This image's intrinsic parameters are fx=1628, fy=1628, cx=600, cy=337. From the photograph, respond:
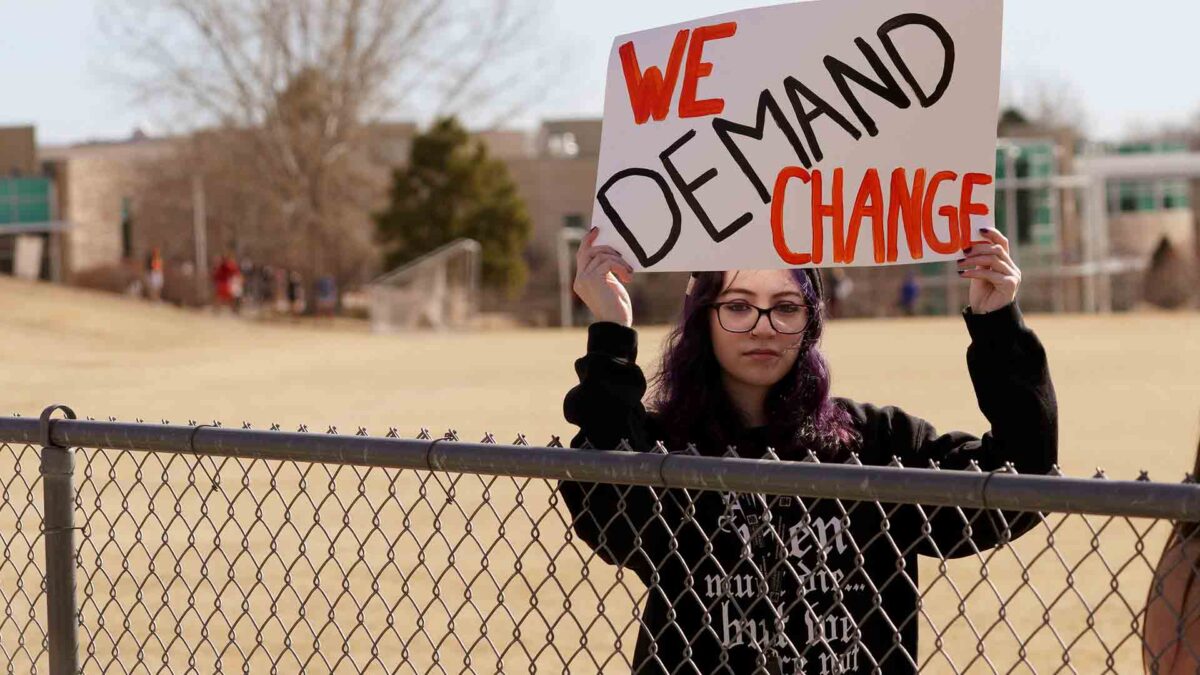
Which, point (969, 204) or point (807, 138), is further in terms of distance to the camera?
point (807, 138)

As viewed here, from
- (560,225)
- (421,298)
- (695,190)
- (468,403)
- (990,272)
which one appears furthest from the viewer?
(560,225)

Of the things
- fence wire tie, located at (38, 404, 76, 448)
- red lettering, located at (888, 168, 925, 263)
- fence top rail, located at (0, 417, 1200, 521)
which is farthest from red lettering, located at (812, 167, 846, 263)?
fence wire tie, located at (38, 404, 76, 448)

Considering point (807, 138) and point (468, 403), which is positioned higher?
point (807, 138)

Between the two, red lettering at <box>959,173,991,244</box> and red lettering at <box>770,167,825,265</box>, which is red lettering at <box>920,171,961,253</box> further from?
red lettering at <box>770,167,825,265</box>

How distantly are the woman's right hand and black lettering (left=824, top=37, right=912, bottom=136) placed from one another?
58 centimetres

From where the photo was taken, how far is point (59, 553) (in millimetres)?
3840

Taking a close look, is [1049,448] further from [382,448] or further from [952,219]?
[382,448]

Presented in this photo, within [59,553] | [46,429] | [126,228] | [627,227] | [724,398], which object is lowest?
[59,553]

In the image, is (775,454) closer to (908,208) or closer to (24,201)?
(908,208)

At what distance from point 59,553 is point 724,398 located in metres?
1.64

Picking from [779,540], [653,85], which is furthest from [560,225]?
[779,540]

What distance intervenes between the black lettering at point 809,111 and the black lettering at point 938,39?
0.49 ft

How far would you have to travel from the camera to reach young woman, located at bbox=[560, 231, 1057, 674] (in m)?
3.10

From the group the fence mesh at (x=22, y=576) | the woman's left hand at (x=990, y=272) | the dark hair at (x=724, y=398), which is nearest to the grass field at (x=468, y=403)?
the fence mesh at (x=22, y=576)
